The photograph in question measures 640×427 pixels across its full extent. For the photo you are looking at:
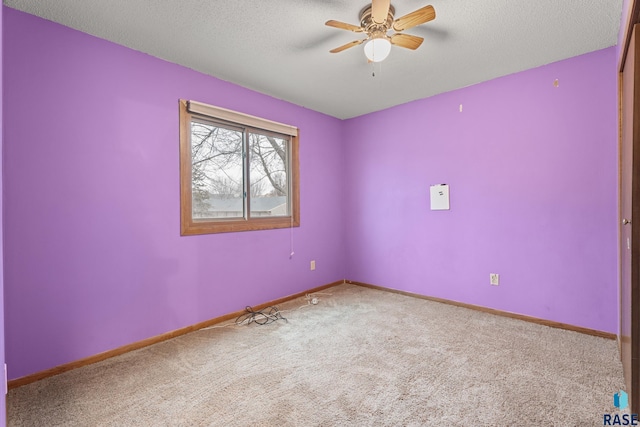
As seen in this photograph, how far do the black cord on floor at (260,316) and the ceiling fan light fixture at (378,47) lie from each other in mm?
2420

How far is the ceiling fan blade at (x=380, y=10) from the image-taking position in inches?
68.1

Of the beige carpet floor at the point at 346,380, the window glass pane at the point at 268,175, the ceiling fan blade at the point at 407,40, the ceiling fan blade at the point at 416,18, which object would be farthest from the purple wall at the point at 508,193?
the ceiling fan blade at the point at 416,18

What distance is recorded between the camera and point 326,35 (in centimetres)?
234

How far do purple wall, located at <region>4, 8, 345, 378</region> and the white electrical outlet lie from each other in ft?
8.42

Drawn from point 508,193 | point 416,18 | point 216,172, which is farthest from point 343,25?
point 508,193

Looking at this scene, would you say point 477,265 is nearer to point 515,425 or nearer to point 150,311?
point 515,425

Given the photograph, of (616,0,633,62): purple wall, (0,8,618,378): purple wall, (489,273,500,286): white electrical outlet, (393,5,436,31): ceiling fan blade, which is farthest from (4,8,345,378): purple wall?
(616,0,633,62): purple wall

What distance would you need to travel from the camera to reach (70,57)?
2.21 metres

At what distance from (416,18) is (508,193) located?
2003 mm

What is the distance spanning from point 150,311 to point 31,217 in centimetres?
107

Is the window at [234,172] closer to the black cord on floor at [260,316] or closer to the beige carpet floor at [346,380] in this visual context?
the black cord on floor at [260,316]

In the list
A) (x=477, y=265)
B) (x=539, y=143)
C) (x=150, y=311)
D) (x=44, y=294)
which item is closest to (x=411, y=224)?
(x=477, y=265)

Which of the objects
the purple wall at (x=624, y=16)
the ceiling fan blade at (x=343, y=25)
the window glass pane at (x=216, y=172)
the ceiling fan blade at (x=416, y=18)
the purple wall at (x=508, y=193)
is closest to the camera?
the purple wall at (x=624, y=16)

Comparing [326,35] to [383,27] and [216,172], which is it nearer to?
[383,27]
